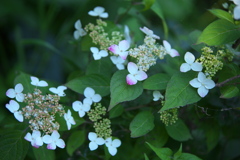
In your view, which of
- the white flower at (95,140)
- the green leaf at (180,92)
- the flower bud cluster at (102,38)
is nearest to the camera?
the green leaf at (180,92)

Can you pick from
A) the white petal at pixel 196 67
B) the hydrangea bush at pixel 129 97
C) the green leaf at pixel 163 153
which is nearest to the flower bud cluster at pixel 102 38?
the hydrangea bush at pixel 129 97

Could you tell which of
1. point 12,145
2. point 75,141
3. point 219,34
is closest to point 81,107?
point 75,141

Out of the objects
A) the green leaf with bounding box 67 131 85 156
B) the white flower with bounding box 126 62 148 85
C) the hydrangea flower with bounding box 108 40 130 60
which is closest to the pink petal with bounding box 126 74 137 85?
the white flower with bounding box 126 62 148 85

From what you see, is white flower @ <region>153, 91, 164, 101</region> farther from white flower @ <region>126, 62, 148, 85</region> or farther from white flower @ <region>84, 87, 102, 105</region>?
white flower @ <region>84, 87, 102, 105</region>

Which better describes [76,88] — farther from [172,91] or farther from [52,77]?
[52,77]

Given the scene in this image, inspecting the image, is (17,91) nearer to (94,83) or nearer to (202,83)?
(94,83)

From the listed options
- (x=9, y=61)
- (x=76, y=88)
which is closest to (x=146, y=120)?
(x=76, y=88)

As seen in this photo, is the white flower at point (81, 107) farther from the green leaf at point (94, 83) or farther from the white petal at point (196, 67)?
the white petal at point (196, 67)
